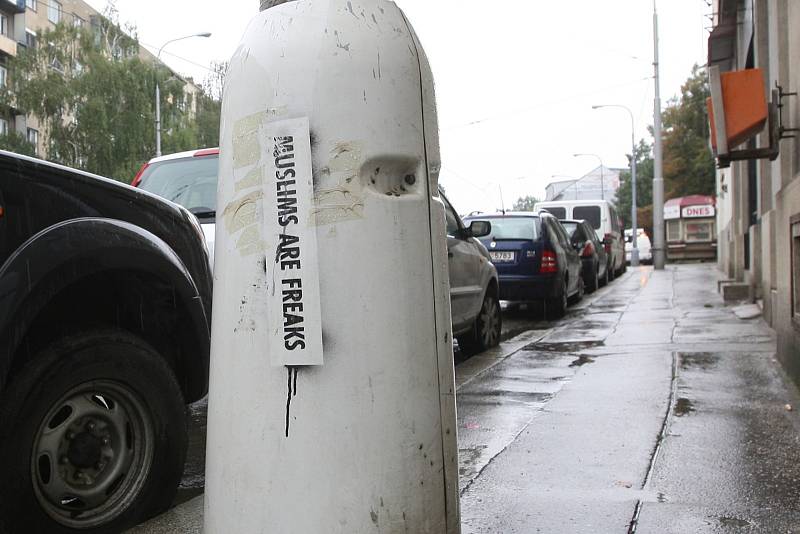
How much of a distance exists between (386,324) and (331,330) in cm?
14

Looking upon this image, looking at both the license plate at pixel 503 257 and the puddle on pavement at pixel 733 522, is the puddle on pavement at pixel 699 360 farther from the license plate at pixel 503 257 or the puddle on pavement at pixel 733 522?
the license plate at pixel 503 257

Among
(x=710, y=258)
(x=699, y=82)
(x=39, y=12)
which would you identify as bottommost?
(x=710, y=258)

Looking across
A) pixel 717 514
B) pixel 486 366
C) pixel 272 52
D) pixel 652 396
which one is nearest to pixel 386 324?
pixel 272 52

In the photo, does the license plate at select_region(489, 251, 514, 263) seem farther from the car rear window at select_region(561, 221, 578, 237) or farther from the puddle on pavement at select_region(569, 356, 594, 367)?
the car rear window at select_region(561, 221, 578, 237)

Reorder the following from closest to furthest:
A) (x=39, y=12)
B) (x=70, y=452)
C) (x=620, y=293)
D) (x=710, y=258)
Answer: (x=70, y=452) → (x=620, y=293) → (x=710, y=258) → (x=39, y=12)

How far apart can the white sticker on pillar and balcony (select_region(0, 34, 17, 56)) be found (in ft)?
154

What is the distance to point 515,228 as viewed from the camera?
12273 millimetres

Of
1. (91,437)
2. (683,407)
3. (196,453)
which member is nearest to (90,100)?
(196,453)

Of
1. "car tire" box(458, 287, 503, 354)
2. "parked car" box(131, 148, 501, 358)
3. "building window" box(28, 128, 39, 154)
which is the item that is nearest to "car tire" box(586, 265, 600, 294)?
"car tire" box(458, 287, 503, 354)

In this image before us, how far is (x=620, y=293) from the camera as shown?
1650 cm

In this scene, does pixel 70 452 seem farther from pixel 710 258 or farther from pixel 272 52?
pixel 710 258

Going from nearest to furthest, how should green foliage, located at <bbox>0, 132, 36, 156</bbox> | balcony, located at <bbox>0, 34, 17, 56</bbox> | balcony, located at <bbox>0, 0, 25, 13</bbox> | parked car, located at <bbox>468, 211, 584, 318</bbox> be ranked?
parked car, located at <bbox>468, 211, 584, 318</bbox>
green foliage, located at <bbox>0, 132, 36, 156</bbox>
balcony, located at <bbox>0, 34, 17, 56</bbox>
balcony, located at <bbox>0, 0, 25, 13</bbox>

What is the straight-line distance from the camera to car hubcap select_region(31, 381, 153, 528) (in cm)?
291

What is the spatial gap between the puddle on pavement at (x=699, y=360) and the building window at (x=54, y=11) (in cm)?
4927
